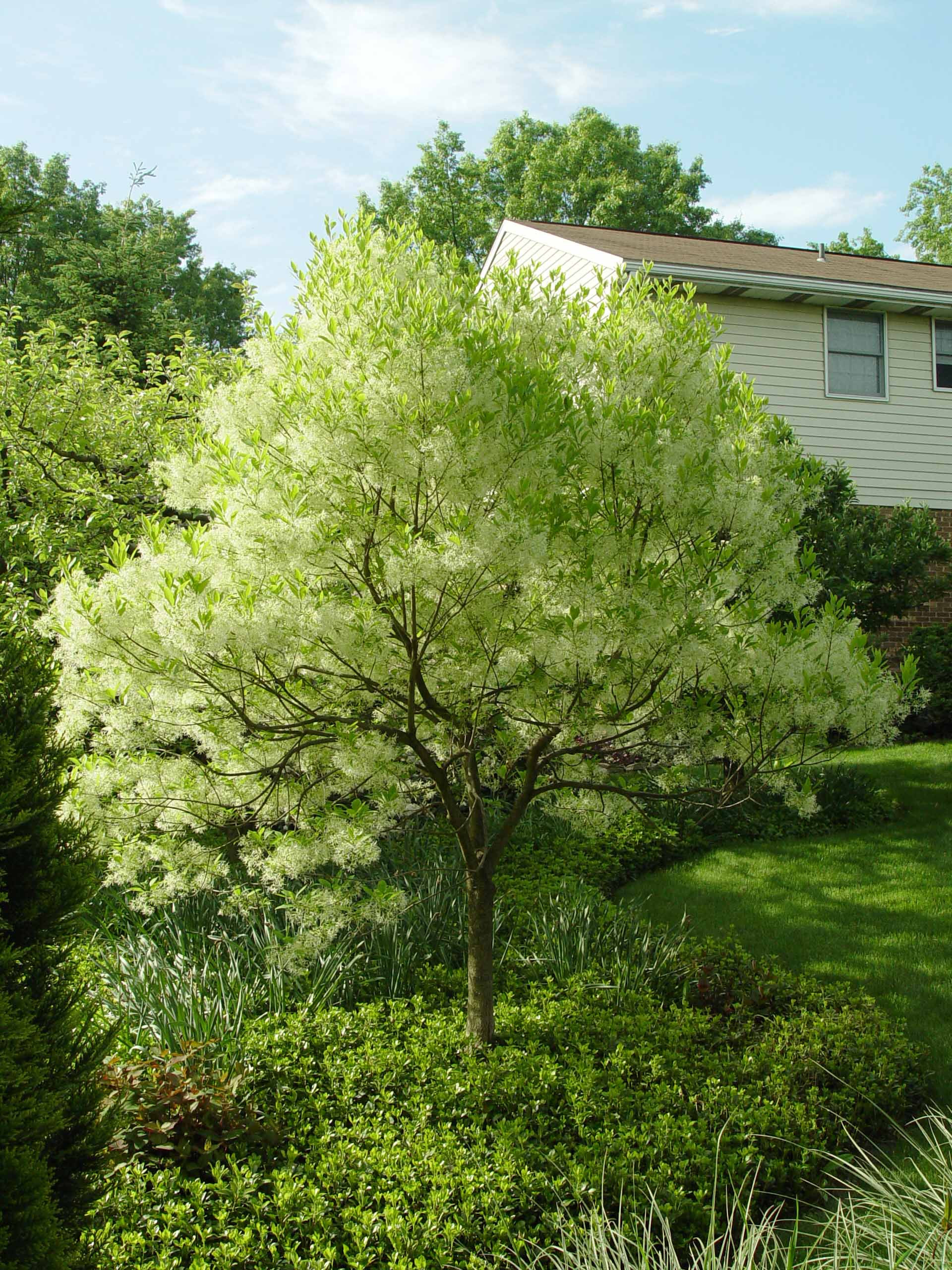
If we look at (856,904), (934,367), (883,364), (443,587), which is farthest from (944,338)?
(443,587)

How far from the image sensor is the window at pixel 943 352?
47.5 ft

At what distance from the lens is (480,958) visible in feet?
15.6

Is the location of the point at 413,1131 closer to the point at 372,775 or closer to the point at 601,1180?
the point at 601,1180

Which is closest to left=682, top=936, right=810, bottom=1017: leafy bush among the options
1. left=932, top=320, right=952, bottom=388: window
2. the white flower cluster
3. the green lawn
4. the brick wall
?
the green lawn

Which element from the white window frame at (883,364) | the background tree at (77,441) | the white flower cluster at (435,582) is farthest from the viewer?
the white window frame at (883,364)

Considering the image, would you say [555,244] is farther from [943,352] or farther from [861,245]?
[861,245]

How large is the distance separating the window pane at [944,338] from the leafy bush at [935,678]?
480 centimetres

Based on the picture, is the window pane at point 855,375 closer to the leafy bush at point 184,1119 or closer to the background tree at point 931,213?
the leafy bush at point 184,1119

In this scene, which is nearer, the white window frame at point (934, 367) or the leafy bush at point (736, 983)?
the leafy bush at point (736, 983)

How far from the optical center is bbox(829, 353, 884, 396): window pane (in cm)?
1405

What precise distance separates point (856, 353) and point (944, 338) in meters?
1.59

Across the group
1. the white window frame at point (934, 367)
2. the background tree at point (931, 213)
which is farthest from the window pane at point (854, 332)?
the background tree at point (931, 213)

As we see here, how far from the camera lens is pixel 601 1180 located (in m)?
3.60

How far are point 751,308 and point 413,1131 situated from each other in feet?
41.2
